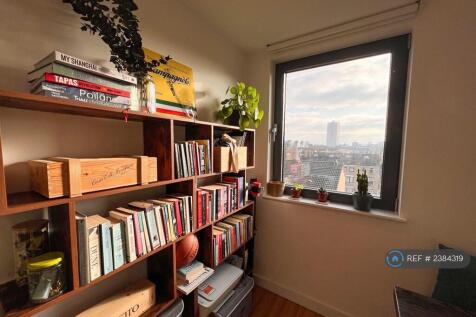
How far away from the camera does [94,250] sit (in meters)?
0.78

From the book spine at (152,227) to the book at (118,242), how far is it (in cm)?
12

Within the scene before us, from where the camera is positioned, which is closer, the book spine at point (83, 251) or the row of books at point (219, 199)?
the book spine at point (83, 251)

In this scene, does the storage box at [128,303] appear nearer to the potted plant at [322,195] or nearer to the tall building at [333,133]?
the potted plant at [322,195]

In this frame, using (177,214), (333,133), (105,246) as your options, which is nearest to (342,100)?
(333,133)

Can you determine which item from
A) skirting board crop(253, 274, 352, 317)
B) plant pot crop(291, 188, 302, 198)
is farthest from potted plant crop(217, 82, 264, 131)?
skirting board crop(253, 274, 352, 317)

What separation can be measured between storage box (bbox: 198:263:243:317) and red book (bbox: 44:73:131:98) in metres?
1.34

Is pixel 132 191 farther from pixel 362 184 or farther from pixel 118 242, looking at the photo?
pixel 362 184

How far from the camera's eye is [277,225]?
6.40 ft

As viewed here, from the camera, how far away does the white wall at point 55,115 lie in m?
0.75

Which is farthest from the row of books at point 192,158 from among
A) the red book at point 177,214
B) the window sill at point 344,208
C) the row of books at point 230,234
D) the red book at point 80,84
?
the window sill at point 344,208

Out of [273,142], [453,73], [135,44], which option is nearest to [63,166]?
[135,44]

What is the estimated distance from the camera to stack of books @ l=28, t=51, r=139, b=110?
0.67 meters

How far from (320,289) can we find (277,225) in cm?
66

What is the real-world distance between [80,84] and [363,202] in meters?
1.96
